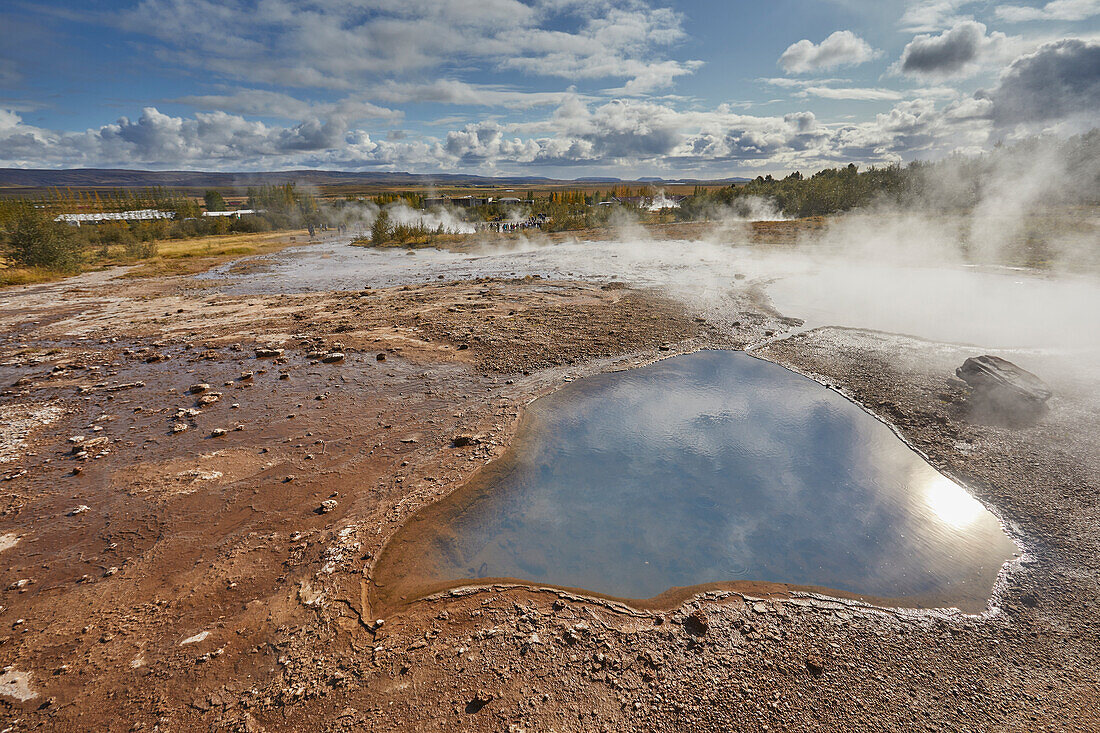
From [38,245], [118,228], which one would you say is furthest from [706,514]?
[118,228]

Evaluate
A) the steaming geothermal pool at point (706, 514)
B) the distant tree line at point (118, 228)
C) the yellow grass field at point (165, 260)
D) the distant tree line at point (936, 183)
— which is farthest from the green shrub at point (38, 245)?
→ the distant tree line at point (936, 183)

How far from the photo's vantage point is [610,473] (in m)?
6.86

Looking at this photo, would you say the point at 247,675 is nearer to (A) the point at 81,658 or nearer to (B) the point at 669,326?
(A) the point at 81,658

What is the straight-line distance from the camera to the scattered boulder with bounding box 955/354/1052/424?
797 centimetres

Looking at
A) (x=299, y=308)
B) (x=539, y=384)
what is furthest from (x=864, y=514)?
(x=299, y=308)

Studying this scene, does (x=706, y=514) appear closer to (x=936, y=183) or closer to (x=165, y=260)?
(x=165, y=260)

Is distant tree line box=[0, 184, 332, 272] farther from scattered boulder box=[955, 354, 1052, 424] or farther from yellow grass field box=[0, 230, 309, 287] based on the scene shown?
scattered boulder box=[955, 354, 1052, 424]

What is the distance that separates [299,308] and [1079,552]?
20.1 metres

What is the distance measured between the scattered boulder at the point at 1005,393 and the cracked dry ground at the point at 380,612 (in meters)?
0.35

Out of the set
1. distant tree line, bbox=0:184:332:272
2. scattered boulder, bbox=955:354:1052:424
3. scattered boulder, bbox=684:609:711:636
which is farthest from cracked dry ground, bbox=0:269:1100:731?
distant tree line, bbox=0:184:332:272

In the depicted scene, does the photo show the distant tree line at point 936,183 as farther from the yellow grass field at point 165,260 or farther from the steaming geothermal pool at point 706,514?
the yellow grass field at point 165,260

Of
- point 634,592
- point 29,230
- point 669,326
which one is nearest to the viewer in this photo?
point 634,592

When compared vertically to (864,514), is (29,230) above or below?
above

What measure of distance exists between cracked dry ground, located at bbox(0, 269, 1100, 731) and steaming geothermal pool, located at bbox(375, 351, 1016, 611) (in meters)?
0.35
